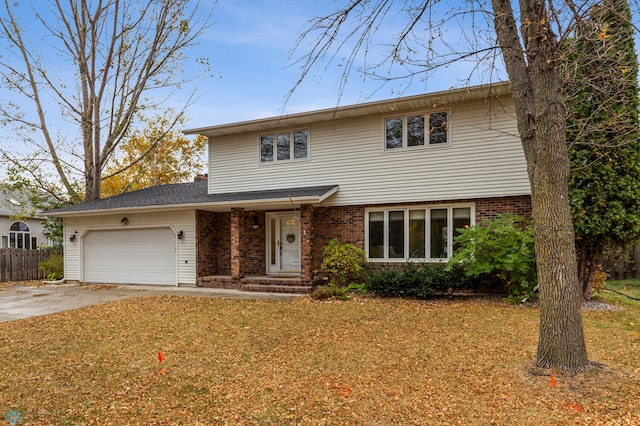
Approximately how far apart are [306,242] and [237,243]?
2155 mm

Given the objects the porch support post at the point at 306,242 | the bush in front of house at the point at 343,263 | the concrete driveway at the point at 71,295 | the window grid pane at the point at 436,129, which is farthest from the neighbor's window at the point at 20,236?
the window grid pane at the point at 436,129

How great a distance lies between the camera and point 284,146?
12.5 metres

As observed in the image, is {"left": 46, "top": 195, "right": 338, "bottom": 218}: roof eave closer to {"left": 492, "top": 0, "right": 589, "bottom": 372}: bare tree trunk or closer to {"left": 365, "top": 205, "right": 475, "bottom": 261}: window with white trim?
{"left": 365, "top": 205, "right": 475, "bottom": 261}: window with white trim

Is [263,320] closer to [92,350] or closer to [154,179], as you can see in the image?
[92,350]

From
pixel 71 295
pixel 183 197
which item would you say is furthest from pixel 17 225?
pixel 183 197

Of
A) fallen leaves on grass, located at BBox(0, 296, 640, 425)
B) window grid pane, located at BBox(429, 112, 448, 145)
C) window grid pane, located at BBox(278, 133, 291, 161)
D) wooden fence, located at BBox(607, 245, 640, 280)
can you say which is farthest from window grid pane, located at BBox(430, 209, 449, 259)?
wooden fence, located at BBox(607, 245, 640, 280)

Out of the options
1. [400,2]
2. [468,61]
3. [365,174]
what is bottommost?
[365,174]

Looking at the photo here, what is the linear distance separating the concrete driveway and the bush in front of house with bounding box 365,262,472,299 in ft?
7.60

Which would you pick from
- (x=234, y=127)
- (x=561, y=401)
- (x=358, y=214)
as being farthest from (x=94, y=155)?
(x=561, y=401)

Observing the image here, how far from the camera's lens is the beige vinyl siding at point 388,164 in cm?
1000

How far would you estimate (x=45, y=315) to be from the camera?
829cm

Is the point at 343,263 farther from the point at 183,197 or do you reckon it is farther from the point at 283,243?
the point at 183,197

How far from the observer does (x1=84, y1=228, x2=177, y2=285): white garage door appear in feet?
43.0

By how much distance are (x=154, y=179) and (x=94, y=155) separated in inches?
387
